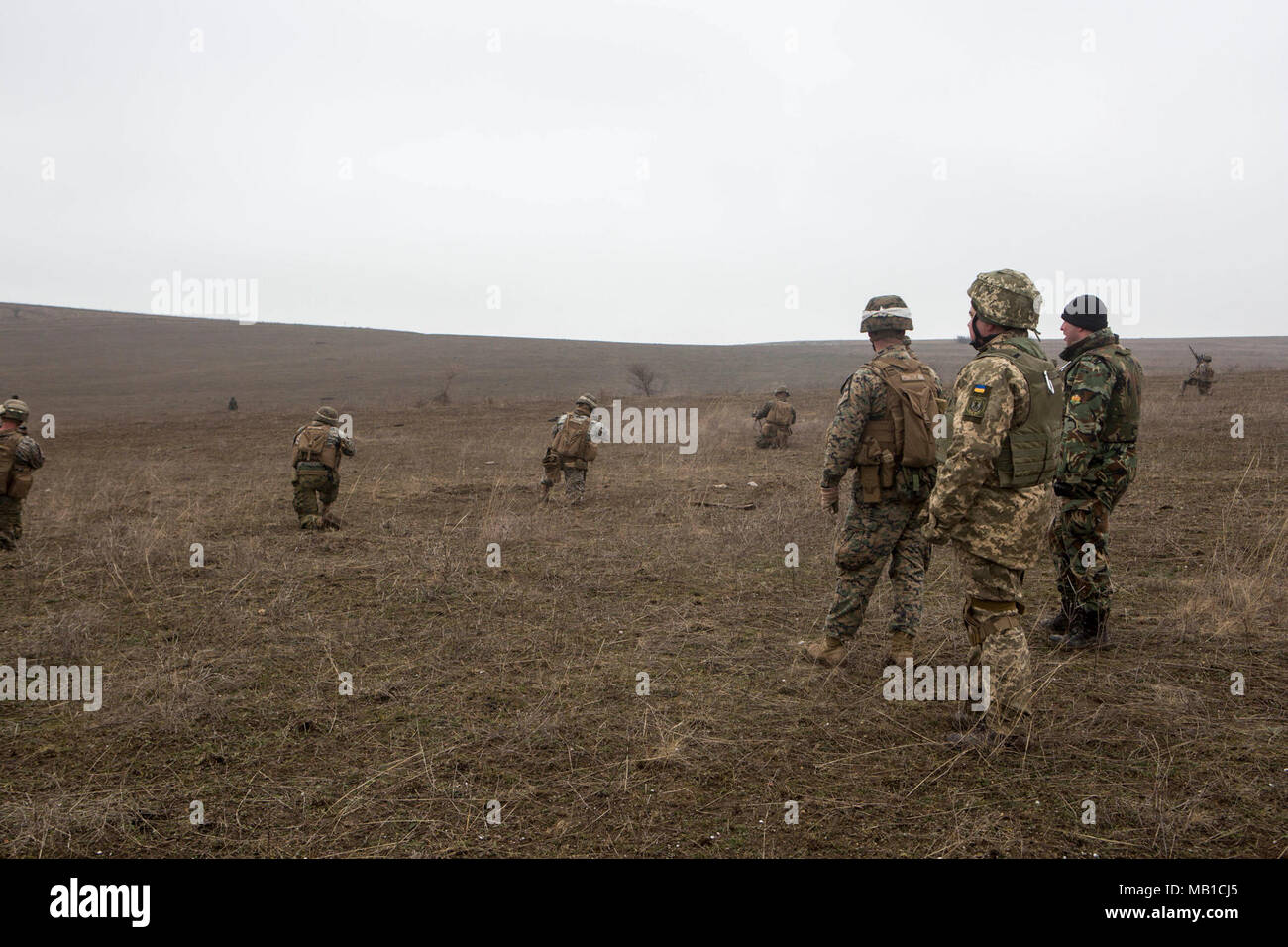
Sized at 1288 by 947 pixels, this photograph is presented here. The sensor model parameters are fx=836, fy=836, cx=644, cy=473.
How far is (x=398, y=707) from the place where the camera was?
4.41 m

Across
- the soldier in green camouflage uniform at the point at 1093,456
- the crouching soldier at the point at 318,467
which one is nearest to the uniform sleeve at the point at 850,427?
the soldier in green camouflage uniform at the point at 1093,456

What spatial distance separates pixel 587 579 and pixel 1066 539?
3626mm

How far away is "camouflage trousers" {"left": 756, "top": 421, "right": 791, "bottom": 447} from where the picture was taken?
16.3 meters

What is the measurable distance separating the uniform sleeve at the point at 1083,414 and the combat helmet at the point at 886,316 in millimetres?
1087

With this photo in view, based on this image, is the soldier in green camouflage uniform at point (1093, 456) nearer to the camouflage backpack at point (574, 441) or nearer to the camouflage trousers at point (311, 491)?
the camouflage backpack at point (574, 441)

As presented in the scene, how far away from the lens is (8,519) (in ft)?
26.8

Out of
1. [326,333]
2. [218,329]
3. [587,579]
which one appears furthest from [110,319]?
[587,579]

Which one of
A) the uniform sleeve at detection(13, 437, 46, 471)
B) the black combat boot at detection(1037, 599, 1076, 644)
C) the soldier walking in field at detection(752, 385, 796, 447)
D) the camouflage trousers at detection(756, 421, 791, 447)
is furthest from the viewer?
the camouflage trousers at detection(756, 421, 791, 447)

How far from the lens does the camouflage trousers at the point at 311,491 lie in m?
9.26

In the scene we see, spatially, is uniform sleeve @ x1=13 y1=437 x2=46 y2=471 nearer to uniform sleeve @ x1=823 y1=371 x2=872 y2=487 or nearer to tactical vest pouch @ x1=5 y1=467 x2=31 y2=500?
tactical vest pouch @ x1=5 y1=467 x2=31 y2=500

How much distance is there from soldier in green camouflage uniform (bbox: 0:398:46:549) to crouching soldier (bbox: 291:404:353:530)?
2347 millimetres

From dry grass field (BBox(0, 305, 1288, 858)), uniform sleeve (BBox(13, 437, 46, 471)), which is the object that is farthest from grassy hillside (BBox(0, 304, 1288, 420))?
dry grass field (BBox(0, 305, 1288, 858))

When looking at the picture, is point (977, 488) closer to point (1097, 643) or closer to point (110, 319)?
point (1097, 643)

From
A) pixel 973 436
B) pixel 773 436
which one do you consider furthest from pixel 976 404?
pixel 773 436
